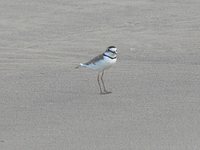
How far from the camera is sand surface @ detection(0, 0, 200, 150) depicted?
8.47 meters

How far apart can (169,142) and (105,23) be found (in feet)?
29.8

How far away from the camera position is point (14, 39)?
15.5 meters

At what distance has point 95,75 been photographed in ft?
38.8

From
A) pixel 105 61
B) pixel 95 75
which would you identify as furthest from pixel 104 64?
pixel 95 75

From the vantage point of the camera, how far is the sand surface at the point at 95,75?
27.8 ft

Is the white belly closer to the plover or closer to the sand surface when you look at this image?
the plover

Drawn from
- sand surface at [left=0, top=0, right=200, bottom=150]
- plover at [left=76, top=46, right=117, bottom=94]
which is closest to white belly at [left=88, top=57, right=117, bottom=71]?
plover at [left=76, top=46, right=117, bottom=94]

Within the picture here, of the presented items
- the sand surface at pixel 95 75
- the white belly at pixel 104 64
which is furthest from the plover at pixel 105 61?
the sand surface at pixel 95 75

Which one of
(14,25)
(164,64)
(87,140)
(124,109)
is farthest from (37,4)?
(87,140)

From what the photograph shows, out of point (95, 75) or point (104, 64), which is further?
point (95, 75)

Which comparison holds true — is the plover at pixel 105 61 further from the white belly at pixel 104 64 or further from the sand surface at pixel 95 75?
the sand surface at pixel 95 75

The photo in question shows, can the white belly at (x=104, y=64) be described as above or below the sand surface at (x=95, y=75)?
above

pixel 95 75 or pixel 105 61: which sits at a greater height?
pixel 105 61

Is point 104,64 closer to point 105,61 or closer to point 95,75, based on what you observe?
point 105,61
